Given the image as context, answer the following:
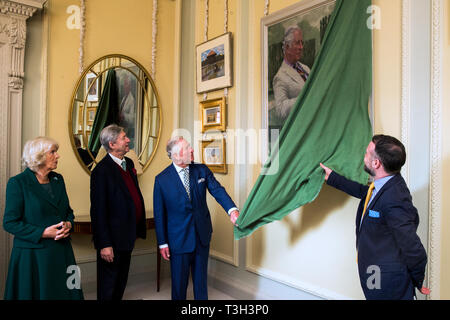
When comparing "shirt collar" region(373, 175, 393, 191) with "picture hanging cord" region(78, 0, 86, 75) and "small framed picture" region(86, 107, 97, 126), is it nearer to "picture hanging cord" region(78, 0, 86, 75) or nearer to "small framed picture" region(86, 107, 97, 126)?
"small framed picture" region(86, 107, 97, 126)

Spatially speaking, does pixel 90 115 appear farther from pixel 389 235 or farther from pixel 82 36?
pixel 389 235

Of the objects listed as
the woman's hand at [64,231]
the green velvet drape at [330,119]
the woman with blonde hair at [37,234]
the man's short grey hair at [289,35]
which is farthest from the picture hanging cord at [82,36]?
the green velvet drape at [330,119]

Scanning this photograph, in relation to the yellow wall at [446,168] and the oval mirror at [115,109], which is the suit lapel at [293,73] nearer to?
the yellow wall at [446,168]

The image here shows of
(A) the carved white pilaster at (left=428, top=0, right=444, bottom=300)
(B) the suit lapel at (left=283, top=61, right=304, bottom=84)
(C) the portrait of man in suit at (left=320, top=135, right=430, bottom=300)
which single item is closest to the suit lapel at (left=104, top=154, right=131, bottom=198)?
(B) the suit lapel at (left=283, top=61, right=304, bottom=84)

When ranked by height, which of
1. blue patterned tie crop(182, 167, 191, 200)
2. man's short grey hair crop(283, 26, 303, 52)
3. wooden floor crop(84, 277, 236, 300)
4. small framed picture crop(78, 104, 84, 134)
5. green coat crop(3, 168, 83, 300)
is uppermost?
man's short grey hair crop(283, 26, 303, 52)

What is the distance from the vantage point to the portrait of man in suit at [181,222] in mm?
2703

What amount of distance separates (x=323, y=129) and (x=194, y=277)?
154 cm

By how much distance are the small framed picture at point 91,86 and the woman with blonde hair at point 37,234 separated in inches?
63.5

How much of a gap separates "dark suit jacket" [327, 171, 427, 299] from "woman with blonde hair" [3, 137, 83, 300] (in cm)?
194

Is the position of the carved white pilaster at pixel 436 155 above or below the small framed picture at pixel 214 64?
below

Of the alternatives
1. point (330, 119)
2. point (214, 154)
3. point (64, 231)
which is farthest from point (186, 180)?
point (214, 154)

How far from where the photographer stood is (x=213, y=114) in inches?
161

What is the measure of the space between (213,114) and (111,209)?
70.0 inches

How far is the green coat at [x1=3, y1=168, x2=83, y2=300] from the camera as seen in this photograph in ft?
7.36
